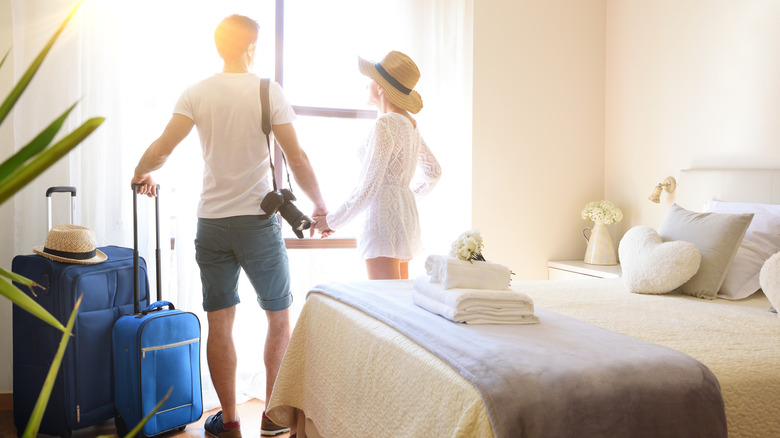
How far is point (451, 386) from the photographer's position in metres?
1.26

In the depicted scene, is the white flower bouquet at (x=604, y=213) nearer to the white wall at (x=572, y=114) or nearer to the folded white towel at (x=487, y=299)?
the white wall at (x=572, y=114)

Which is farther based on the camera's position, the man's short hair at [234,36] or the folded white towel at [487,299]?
the man's short hair at [234,36]

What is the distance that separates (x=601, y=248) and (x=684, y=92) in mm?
947

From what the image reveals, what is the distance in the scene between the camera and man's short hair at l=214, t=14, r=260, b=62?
244cm

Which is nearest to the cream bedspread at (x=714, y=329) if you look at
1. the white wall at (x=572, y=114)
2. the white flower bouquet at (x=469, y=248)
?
the white flower bouquet at (x=469, y=248)

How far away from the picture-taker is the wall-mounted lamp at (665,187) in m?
3.33

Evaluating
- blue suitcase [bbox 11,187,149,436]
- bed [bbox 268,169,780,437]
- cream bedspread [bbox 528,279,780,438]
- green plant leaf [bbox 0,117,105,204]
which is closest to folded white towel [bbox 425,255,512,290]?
bed [bbox 268,169,780,437]

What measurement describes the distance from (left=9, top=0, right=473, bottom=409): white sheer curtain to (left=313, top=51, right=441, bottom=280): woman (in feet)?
2.54

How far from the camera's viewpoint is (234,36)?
2438 mm

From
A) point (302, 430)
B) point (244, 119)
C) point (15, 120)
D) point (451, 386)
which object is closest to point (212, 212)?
point (244, 119)

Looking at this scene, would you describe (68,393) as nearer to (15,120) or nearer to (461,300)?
(15,120)

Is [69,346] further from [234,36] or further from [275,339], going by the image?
[234,36]

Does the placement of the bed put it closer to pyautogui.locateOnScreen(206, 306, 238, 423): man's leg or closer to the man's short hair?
pyautogui.locateOnScreen(206, 306, 238, 423): man's leg

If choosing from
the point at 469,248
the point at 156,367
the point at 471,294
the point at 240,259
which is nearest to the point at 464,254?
the point at 469,248
